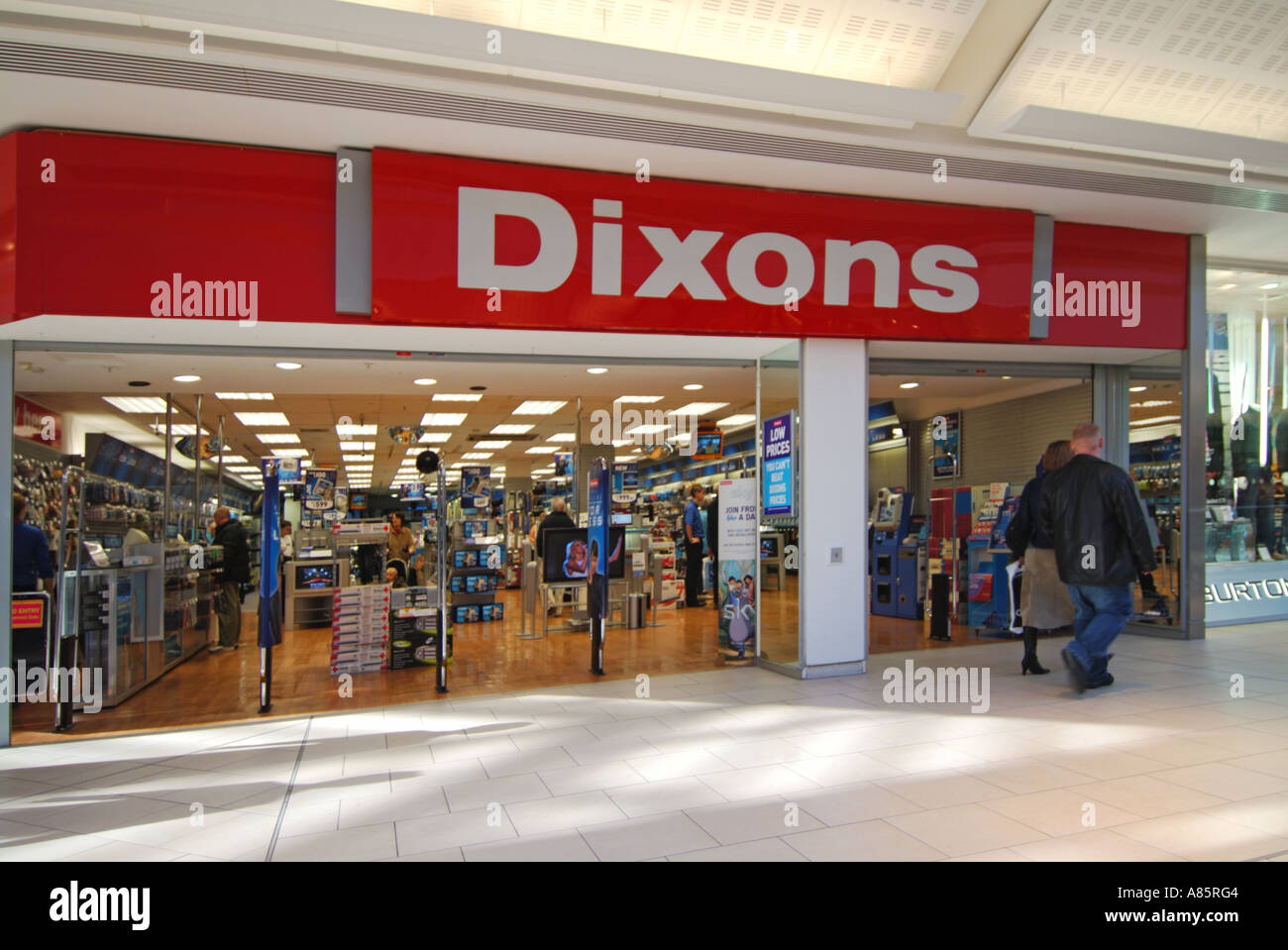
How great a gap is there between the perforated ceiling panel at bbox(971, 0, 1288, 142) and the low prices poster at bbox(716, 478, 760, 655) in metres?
3.14

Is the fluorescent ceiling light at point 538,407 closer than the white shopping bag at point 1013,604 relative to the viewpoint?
No

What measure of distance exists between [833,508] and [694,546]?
5.23 m

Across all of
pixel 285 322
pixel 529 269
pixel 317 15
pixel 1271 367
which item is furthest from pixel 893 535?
pixel 317 15

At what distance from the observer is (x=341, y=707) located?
5.57 m

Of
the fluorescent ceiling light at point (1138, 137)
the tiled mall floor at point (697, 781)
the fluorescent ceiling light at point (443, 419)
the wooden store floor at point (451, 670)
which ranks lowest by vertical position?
the wooden store floor at point (451, 670)

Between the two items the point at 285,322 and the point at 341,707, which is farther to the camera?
the point at 341,707

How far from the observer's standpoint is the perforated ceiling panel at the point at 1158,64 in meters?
5.19

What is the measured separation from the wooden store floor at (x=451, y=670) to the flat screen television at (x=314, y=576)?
1.98ft

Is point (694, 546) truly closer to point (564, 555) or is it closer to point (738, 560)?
point (564, 555)

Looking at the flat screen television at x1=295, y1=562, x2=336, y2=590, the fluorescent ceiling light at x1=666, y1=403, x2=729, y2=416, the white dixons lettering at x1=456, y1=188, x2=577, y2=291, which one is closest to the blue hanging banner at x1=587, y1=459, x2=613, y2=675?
the white dixons lettering at x1=456, y1=188, x2=577, y2=291

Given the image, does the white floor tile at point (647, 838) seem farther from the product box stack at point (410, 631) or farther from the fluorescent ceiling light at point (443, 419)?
the fluorescent ceiling light at point (443, 419)

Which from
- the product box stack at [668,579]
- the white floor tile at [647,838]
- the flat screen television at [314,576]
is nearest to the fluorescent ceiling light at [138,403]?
the flat screen television at [314,576]
